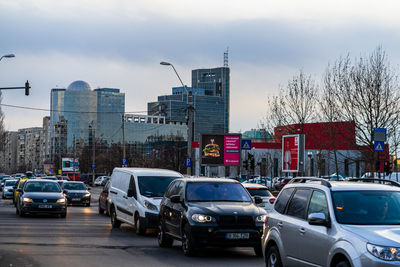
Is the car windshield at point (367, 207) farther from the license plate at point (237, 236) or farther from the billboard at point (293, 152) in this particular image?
the billboard at point (293, 152)

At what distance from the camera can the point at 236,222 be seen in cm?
1328

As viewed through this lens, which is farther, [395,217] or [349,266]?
[395,217]

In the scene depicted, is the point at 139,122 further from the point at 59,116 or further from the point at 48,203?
the point at 48,203

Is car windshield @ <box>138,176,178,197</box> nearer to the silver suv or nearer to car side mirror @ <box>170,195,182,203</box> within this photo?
Answer: car side mirror @ <box>170,195,182,203</box>

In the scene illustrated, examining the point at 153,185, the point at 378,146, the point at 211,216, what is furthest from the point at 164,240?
the point at 378,146

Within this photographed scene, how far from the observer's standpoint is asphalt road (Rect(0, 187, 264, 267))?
40.7 ft

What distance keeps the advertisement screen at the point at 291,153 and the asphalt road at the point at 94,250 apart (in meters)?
22.5

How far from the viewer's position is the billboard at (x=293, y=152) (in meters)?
40.1

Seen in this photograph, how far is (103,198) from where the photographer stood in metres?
29.4

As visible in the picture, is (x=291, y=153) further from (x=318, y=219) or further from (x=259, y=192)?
(x=318, y=219)

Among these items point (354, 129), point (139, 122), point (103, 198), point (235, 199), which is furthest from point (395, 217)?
point (139, 122)

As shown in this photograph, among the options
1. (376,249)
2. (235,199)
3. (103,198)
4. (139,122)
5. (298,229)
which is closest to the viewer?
(376,249)

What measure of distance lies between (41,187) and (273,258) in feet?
59.5

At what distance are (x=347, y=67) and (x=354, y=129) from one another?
12.7 ft
